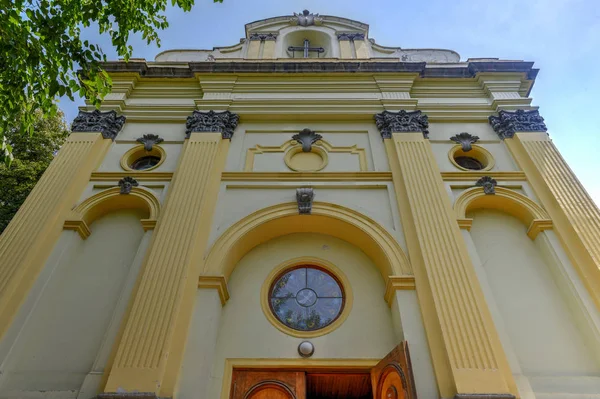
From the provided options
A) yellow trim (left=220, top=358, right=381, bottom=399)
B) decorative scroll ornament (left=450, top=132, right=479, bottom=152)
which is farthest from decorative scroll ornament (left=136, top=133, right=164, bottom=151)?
decorative scroll ornament (left=450, top=132, right=479, bottom=152)

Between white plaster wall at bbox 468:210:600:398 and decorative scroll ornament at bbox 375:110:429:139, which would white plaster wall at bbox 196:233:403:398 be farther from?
decorative scroll ornament at bbox 375:110:429:139

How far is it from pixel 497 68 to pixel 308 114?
555cm

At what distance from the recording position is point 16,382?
6410 millimetres

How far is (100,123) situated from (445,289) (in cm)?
900

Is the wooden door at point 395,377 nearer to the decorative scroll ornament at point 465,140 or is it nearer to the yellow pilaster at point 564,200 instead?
the yellow pilaster at point 564,200

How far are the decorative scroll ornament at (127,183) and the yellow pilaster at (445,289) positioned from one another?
5824 millimetres

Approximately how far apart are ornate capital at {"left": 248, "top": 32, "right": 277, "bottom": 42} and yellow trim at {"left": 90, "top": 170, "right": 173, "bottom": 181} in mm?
6749

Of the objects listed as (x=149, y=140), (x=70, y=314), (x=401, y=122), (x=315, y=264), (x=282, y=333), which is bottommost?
(x=282, y=333)

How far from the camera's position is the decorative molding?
9.23m

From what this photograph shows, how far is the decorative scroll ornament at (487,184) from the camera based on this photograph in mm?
8766

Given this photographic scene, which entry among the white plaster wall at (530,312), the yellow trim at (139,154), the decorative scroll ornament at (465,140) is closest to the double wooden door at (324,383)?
the white plaster wall at (530,312)

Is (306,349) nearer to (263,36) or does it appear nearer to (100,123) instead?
(100,123)

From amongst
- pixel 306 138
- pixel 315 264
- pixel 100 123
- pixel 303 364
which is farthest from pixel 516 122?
pixel 100 123

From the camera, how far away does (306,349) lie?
7.00 meters
